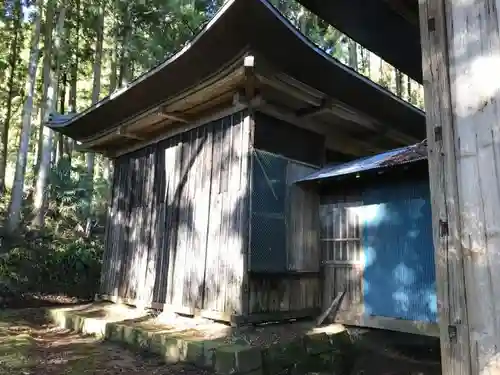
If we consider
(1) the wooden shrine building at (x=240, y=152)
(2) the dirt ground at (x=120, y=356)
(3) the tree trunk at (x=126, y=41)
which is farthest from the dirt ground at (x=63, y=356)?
(3) the tree trunk at (x=126, y=41)

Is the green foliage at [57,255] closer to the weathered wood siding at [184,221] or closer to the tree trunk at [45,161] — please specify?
the tree trunk at [45,161]

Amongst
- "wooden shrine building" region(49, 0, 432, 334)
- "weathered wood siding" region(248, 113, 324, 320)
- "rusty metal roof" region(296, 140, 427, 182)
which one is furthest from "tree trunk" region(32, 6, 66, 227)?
"rusty metal roof" region(296, 140, 427, 182)

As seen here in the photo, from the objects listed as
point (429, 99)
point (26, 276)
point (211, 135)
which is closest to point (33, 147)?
point (26, 276)

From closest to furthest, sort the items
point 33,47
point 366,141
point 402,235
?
point 402,235 < point 366,141 < point 33,47

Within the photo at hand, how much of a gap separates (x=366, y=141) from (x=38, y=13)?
11558 millimetres

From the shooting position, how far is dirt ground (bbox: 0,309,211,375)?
4.97 m

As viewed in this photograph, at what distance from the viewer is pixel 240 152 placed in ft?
20.5

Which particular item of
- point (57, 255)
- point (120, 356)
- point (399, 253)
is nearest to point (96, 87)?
point (57, 255)

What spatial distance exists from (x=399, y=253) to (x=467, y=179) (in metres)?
4.19

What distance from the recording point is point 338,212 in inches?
262

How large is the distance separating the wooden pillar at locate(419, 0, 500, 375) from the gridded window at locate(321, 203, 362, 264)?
4484 mm

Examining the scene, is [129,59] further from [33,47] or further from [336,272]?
[336,272]

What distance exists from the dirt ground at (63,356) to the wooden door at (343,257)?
2676 mm

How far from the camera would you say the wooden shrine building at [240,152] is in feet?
18.6
